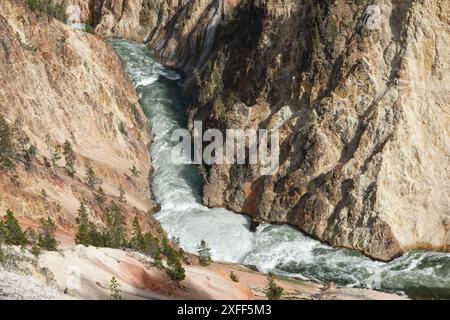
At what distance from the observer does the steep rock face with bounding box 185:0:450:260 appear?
47.2m

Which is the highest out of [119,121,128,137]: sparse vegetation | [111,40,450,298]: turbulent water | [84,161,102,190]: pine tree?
[119,121,128,137]: sparse vegetation

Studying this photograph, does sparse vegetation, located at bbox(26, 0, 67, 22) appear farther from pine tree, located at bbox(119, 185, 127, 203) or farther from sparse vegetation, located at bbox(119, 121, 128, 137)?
pine tree, located at bbox(119, 185, 127, 203)

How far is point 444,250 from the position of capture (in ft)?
150

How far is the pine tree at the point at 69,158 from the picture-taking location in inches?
1980

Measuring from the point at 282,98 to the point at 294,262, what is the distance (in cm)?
1787

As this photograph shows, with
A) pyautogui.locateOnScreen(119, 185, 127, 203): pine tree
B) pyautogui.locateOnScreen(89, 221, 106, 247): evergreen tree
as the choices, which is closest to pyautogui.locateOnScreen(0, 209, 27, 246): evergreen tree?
pyautogui.locateOnScreen(89, 221, 106, 247): evergreen tree

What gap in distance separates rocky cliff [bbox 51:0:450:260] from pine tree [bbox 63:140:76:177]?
1398cm

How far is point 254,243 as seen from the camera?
5059 centimetres

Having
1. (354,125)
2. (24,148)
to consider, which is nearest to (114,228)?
(24,148)

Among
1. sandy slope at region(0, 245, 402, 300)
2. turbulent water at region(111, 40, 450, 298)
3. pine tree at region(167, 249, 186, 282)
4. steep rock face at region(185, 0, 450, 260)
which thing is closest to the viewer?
sandy slope at region(0, 245, 402, 300)

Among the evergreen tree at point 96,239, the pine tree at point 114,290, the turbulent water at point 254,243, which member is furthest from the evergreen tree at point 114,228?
the turbulent water at point 254,243

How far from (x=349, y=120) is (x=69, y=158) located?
2568cm

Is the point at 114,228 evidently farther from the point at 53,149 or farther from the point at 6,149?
the point at 53,149
